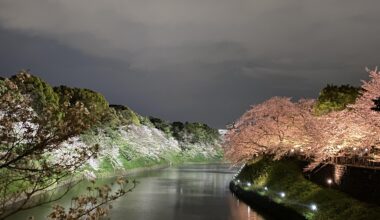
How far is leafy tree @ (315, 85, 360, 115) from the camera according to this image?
4689 centimetres

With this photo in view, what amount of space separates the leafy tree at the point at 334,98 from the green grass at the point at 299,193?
912cm

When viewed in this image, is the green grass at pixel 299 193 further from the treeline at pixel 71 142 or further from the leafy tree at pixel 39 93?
the leafy tree at pixel 39 93

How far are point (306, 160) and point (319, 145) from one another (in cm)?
783

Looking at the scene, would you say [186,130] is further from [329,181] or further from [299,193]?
[299,193]

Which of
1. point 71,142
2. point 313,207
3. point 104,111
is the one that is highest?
point 104,111

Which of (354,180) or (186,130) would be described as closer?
(354,180)

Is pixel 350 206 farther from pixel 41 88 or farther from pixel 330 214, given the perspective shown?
pixel 41 88

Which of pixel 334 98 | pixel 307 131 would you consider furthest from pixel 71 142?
pixel 334 98

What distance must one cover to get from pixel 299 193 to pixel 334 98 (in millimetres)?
20036

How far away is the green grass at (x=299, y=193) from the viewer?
21844 mm

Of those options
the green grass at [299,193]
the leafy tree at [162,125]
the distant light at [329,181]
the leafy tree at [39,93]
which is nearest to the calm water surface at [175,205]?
the green grass at [299,193]

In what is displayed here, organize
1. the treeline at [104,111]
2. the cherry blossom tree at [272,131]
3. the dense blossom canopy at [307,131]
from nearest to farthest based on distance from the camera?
the dense blossom canopy at [307,131], the treeline at [104,111], the cherry blossom tree at [272,131]

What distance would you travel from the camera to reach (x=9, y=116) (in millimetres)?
8406

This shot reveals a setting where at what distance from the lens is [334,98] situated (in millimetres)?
48125
